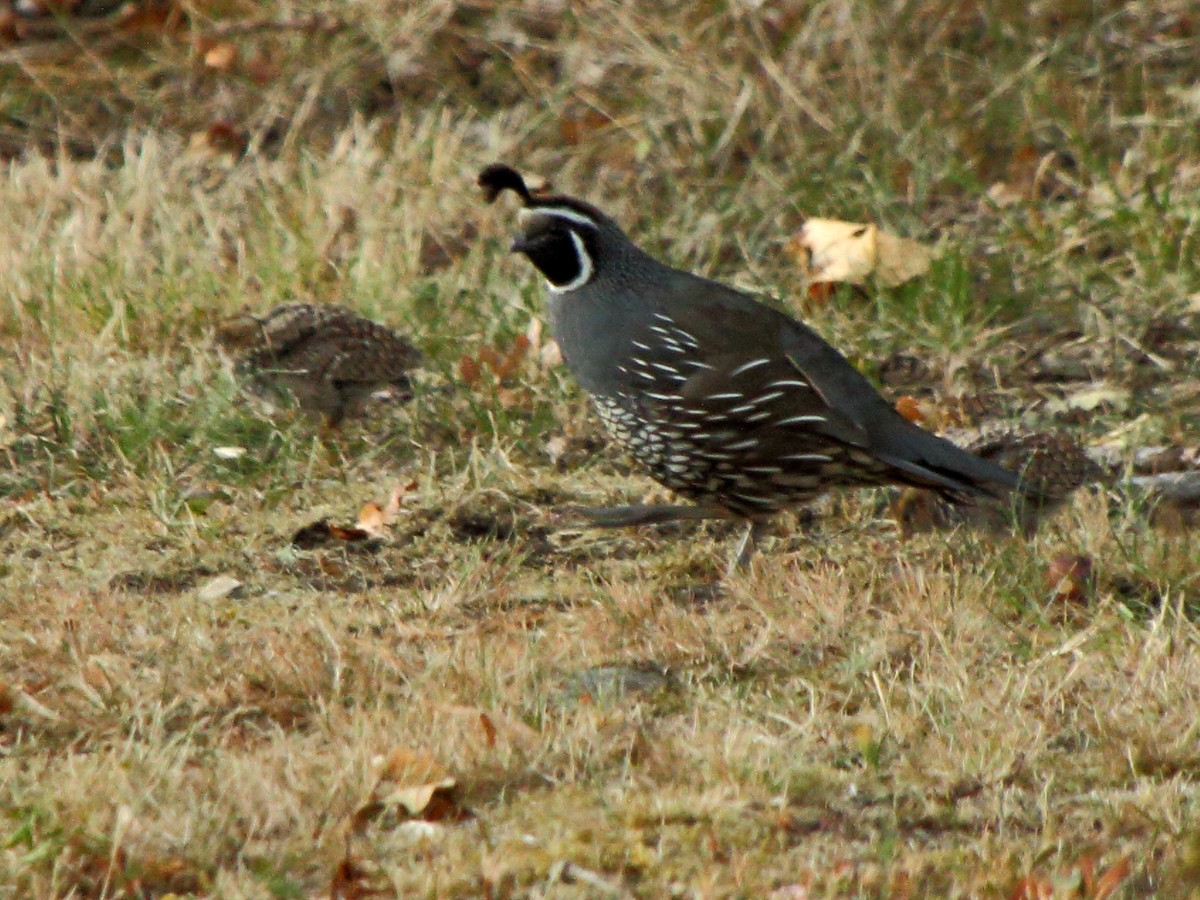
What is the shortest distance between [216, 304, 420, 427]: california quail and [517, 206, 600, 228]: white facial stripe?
588 mm

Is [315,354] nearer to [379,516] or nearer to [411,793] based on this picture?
[379,516]

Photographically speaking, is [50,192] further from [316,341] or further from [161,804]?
[161,804]

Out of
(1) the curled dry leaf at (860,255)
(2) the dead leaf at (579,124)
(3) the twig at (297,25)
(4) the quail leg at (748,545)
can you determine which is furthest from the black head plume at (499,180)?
(3) the twig at (297,25)

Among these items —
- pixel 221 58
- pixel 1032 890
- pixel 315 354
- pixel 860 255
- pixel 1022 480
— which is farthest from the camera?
pixel 221 58

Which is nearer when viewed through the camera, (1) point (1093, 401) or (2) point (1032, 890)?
(2) point (1032, 890)

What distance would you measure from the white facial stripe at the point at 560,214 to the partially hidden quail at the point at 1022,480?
1123 mm

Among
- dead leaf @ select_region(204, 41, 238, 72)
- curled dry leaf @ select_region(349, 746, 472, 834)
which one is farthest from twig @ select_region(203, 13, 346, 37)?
curled dry leaf @ select_region(349, 746, 472, 834)

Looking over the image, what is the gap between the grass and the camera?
10.4ft

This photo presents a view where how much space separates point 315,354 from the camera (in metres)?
5.19

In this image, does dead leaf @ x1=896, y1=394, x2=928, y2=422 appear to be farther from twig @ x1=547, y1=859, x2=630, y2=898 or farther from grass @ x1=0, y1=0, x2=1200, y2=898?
twig @ x1=547, y1=859, x2=630, y2=898

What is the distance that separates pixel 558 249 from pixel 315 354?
80 centimetres

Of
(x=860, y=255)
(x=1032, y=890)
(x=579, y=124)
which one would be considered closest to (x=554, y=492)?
(x=860, y=255)

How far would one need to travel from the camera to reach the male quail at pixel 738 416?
14.9ft

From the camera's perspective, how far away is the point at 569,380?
5.58 metres
